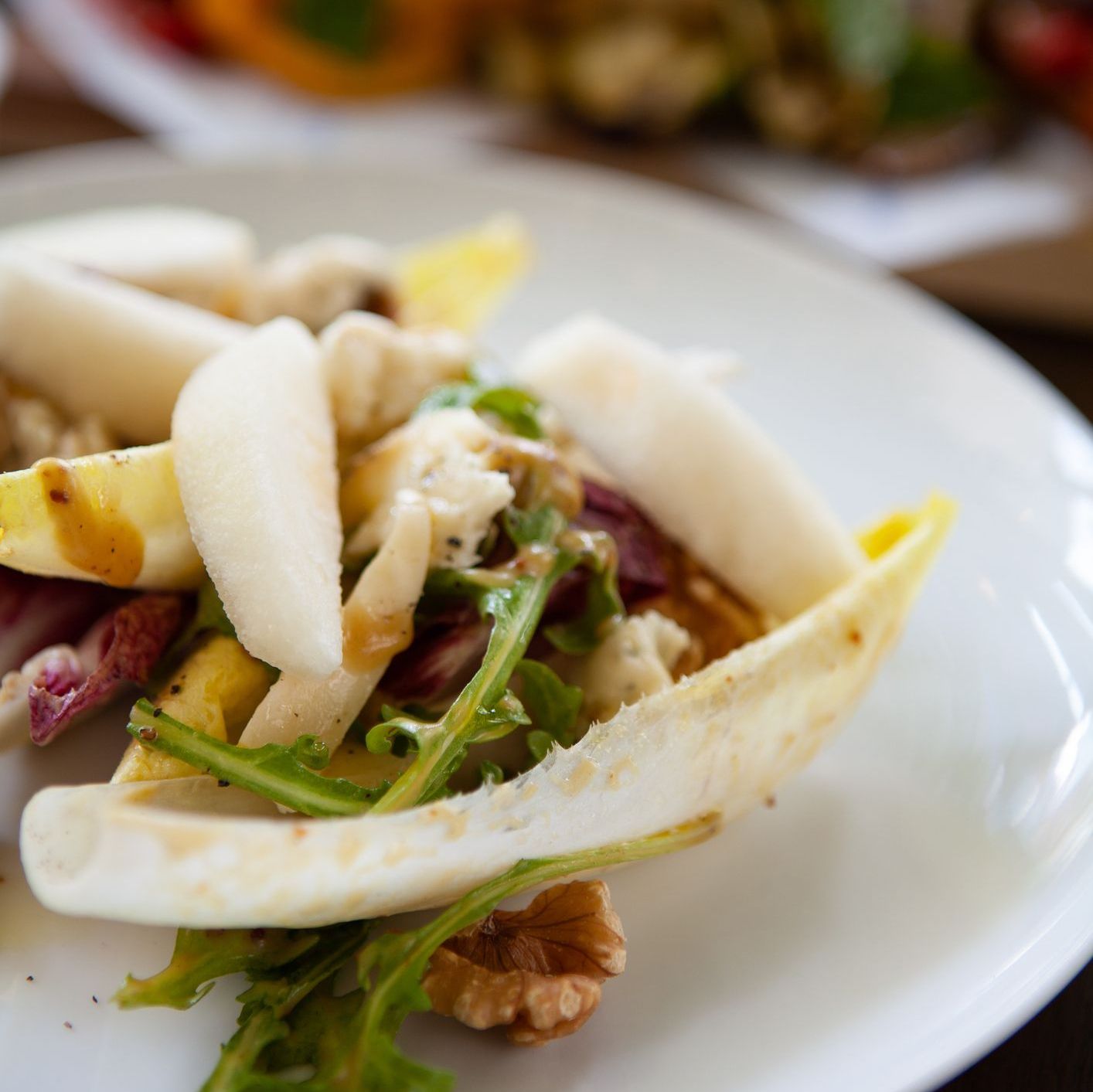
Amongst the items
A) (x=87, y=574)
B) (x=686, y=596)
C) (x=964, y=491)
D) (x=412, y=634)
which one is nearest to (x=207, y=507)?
(x=87, y=574)

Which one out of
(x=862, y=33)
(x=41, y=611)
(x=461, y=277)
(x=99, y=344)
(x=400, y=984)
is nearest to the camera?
(x=400, y=984)

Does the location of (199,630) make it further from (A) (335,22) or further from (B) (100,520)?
(A) (335,22)

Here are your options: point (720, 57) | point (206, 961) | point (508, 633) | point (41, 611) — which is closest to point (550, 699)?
point (508, 633)

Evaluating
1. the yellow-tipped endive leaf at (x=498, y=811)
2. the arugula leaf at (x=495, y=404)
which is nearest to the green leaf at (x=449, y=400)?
the arugula leaf at (x=495, y=404)

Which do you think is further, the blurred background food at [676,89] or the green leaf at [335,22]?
the green leaf at [335,22]

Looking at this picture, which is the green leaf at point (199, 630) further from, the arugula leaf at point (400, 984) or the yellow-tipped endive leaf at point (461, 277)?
the yellow-tipped endive leaf at point (461, 277)

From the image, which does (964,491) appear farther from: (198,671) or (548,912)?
(198,671)

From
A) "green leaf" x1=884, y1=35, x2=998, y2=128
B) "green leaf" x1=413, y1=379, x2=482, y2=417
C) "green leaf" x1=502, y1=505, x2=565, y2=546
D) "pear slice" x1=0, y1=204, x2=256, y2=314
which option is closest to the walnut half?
"green leaf" x1=502, y1=505, x2=565, y2=546
